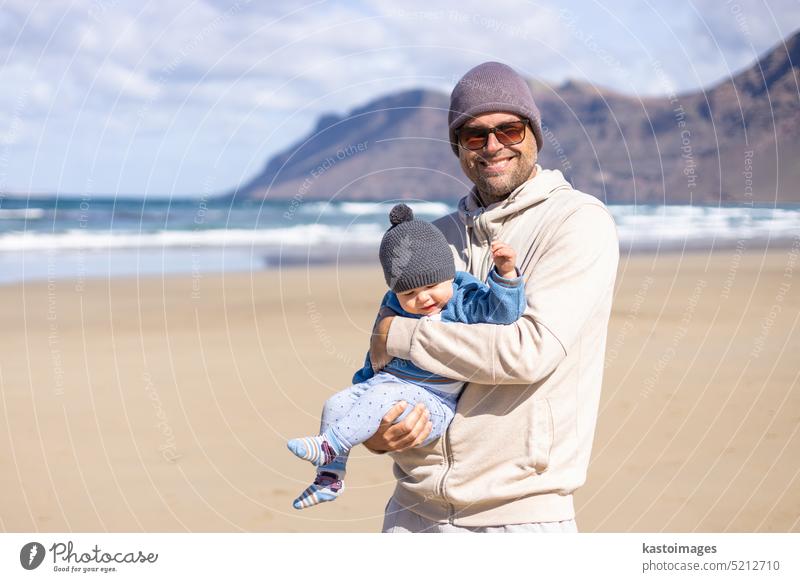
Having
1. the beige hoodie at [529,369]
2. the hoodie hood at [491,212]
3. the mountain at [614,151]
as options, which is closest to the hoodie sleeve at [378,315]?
the beige hoodie at [529,369]

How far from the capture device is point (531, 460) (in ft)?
10.8

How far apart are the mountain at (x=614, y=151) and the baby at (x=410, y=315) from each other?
29.7 meters

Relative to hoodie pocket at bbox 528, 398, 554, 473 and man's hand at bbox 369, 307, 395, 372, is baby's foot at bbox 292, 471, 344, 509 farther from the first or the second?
hoodie pocket at bbox 528, 398, 554, 473

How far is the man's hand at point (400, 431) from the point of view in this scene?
3381 millimetres

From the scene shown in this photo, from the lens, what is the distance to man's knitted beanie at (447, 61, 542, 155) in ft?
11.7

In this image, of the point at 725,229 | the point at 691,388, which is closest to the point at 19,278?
the point at 691,388

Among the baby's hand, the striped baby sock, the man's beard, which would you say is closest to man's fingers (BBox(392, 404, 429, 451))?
the striped baby sock

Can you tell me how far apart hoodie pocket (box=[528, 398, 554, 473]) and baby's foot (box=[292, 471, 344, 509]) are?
100cm

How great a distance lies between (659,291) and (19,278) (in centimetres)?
1348

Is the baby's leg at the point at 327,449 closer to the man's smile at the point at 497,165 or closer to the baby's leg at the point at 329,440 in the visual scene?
the baby's leg at the point at 329,440

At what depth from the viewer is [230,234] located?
3162cm

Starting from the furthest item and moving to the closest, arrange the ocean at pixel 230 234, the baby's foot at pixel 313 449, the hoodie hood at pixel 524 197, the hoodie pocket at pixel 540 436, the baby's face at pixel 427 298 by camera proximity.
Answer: the ocean at pixel 230 234, the baby's foot at pixel 313 449, the baby's face at pixel 427 298, the hoodie hood at pixel 524 197, the hoodie pocket at pixel 540 436

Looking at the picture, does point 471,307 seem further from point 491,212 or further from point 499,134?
point 499,134
